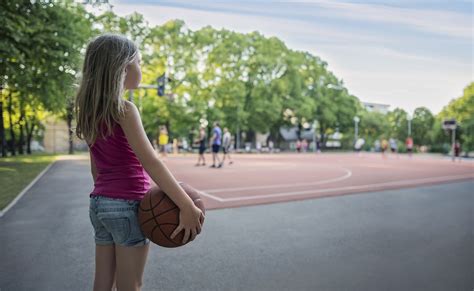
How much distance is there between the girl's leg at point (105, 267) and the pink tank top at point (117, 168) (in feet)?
0.96

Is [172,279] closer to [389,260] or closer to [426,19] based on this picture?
[389,260]

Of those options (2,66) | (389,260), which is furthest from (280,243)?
(2,66)

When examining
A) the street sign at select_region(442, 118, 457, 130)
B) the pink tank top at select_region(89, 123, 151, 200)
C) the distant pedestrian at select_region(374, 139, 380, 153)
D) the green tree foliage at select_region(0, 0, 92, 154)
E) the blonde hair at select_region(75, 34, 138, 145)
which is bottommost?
the distant pedestrian at select_region(374, 139, 380, 153)

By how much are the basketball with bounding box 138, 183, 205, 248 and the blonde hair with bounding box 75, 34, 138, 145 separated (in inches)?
13.6

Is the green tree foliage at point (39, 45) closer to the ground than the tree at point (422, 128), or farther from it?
farther from it

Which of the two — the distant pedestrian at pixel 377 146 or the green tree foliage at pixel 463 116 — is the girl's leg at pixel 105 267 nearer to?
the green tree foliage at pixel 463 116

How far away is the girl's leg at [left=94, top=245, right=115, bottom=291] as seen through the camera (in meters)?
1.74

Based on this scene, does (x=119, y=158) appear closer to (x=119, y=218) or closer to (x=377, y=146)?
(x=119, y=218)

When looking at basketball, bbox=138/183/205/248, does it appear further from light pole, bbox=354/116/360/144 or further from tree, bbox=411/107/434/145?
light pole, bbox=354/116/360/144

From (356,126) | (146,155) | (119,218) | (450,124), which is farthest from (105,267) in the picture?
(356,126)

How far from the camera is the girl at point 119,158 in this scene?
1.54 m

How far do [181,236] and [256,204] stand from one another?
5.15 m

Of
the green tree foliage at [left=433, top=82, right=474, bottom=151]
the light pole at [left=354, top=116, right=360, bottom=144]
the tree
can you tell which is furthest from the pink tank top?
the light pole at [left=354, top=116, right=360, bottom=144]

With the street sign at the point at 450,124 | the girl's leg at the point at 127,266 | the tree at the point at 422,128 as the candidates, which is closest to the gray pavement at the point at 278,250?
the girl's leg at the point at 127,266
